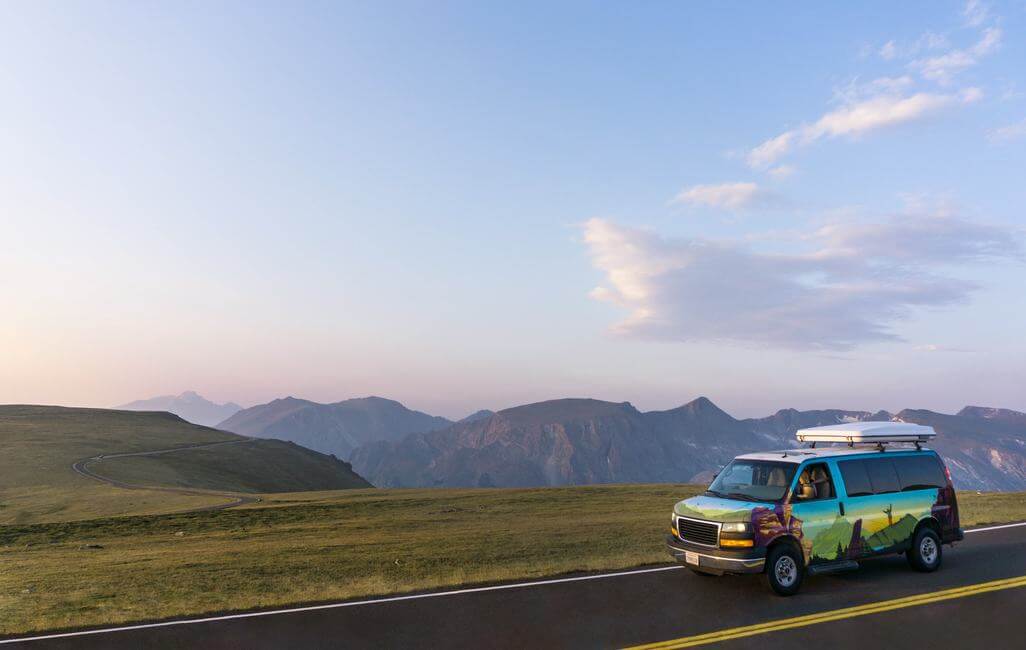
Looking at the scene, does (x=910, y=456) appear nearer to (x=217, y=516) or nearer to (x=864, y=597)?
(x=864, y=597)

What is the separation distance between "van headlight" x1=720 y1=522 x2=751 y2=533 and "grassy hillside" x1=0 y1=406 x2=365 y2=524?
3704cm

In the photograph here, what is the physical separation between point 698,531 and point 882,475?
4.16m

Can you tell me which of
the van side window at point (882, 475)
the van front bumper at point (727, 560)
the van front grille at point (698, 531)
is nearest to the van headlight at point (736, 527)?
the van front grille at point (698, 531)

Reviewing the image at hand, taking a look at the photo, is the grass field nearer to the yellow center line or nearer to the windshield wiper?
the windshield wiper

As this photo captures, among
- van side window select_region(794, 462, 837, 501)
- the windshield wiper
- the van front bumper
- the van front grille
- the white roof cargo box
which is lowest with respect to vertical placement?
the van front bumper

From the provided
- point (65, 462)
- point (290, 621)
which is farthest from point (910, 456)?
point (65, 462)

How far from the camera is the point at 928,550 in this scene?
1394 cm

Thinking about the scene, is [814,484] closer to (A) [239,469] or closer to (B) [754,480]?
(B) [754,480]

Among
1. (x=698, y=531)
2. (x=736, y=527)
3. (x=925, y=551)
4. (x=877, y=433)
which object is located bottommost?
(x=925, y=551)

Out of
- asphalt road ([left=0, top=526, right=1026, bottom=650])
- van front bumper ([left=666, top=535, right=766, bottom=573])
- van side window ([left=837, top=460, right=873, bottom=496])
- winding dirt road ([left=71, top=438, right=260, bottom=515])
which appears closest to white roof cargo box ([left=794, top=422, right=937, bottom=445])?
van side window ([left=837, top=460, right=873, bottom=496])

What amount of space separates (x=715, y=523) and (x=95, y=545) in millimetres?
24283

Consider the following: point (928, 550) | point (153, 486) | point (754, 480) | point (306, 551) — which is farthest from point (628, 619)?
point (153, 486)

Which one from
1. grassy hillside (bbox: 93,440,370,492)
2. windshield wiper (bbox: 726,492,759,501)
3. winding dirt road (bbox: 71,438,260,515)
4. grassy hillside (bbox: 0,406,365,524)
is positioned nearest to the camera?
windshield wiper (bbox: 726,492,759,501)

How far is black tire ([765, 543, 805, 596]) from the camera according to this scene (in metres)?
12.0
